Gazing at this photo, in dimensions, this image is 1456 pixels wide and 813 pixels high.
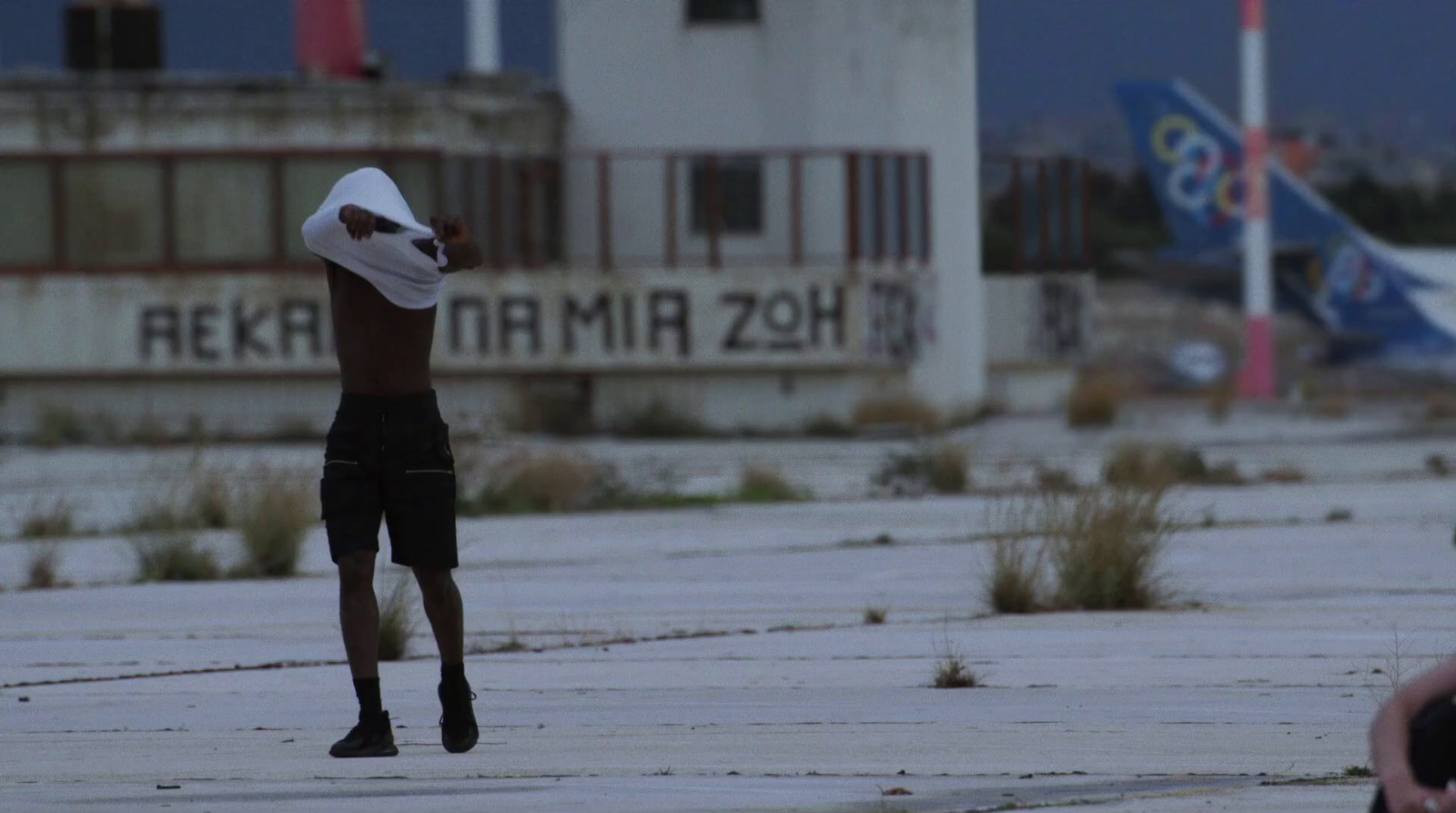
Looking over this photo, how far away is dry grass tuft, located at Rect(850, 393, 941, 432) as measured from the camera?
3512 cm

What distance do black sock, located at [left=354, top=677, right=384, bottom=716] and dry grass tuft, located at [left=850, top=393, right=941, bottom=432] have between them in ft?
87.2

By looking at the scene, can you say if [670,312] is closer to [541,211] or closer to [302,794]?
[541,211]

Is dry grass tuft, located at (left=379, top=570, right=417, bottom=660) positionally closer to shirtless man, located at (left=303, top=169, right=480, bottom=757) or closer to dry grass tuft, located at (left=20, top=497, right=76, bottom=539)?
shirtless man, located at (left=303, top=169, right=480, bottom=757)

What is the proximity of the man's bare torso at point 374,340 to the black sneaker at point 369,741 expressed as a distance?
3.55 ft

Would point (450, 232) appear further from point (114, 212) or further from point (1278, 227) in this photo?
point (1278, 227)

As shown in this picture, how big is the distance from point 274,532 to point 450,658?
7911 millimetres

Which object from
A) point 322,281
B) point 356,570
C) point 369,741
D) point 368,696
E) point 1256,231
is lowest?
point 369,741

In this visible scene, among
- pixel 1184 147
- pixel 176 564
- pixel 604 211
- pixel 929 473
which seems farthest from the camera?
pixel 1184 147

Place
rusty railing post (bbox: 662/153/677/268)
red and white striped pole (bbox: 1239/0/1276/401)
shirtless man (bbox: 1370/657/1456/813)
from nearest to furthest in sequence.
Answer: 1. shirtless man (bbox: 1370/657/1456/813)
2. rusty railing post (bbox: 662/153/677/268)
3. red and white striped pole (bbox: 1239/0/1276/401)

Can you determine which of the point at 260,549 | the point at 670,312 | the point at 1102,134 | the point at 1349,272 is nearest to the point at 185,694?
the point at 260,549

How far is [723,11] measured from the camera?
36875mm

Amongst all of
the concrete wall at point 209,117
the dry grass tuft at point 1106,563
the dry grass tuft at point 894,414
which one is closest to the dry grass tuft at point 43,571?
the dry grass tuft at point 1106,563

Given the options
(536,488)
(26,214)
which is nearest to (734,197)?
(26,214)

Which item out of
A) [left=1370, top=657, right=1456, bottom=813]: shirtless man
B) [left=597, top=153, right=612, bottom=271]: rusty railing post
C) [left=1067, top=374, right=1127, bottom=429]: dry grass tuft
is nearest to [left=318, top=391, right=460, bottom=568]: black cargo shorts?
[left=1370, top=657, right=1456, bottom=813]: shirtless man
